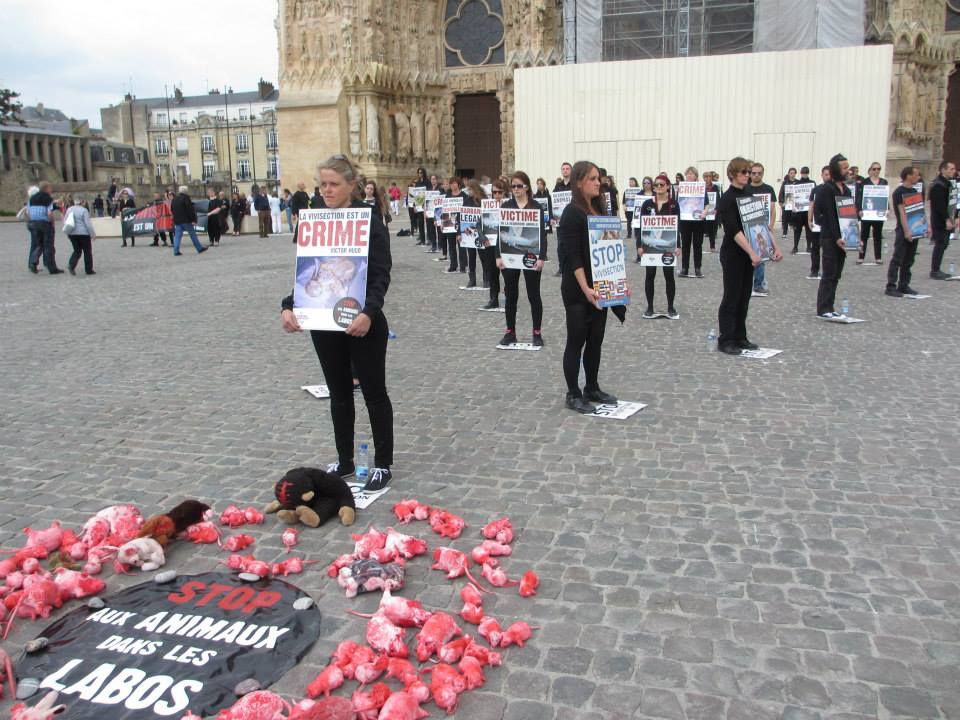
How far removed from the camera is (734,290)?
848cm

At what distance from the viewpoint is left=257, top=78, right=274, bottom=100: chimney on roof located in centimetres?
9125

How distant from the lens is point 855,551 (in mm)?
4023

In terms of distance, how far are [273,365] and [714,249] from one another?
553 inches

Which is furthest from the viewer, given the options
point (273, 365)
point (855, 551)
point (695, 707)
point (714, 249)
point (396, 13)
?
point (396, 13)

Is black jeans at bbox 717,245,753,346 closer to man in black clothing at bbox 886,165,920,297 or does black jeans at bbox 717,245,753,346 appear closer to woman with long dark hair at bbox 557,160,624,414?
woman with long dark hair at bbox 557,160,624,414

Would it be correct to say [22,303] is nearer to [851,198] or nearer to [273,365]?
[273,365]

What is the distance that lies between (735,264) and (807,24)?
79.8 feet

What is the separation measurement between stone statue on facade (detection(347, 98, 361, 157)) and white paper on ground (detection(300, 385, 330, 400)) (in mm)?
28131

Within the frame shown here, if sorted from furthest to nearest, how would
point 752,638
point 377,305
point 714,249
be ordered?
point 714,249
point 377,305
point 752,638

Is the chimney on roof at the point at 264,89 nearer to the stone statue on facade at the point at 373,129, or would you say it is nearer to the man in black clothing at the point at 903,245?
the stone statue on facade at the point at 373,129

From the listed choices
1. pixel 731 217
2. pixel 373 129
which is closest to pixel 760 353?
pixel 731 217

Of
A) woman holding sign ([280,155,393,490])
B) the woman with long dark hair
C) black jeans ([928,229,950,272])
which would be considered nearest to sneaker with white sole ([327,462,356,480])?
woman holding sign ([280,155,393,490])

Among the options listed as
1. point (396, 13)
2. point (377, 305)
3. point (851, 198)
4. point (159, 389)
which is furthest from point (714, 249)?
point (396, 13)

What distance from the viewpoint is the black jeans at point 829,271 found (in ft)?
32.4
